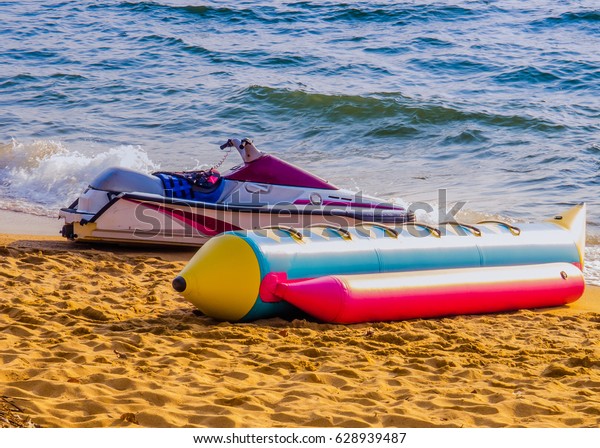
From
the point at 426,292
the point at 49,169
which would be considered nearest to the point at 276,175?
the point at 426,292

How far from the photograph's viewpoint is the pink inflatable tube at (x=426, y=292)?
20.5 feet

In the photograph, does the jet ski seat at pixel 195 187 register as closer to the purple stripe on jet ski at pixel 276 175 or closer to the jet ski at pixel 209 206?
the jet ski at pixel 209 206

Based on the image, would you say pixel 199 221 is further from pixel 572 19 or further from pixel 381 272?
pixel 572 19

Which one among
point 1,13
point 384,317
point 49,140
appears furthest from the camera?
point 1,13

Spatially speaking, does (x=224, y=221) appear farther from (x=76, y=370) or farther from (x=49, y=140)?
(x=49, y=140)

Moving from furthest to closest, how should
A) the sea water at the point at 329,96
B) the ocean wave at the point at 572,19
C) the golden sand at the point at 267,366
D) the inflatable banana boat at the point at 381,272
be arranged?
the ocean wave at the point at 572,19, the sea water at the point at 329,96, the inflatable banana boat at the point at 381,272, the golden sand at the point at 267,366

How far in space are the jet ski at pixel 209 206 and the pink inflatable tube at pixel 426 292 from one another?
78.7 inches

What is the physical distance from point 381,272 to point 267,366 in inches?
67.6

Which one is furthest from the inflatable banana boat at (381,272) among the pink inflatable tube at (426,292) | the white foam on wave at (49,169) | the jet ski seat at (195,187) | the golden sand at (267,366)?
the white foam on wave at (49,169)

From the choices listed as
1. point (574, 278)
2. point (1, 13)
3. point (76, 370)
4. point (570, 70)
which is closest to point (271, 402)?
point (76, 370)

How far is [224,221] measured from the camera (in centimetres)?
892

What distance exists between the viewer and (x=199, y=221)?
29.2 ft
